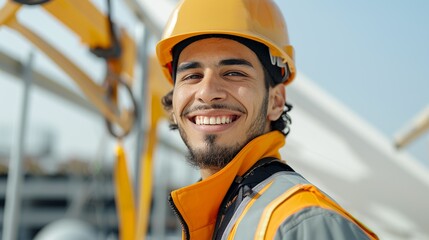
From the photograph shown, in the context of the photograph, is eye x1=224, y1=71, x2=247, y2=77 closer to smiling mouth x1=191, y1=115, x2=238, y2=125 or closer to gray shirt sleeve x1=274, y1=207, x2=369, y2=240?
smiling mouth x1=191, y1=115, x2=238, y2=125

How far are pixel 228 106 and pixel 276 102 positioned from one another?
0.23 meters

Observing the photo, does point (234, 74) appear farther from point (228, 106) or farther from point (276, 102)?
point (276, 102)

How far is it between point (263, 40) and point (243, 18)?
0.08 m

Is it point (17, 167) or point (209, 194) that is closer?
point (209, 194)

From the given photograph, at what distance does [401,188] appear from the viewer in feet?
22.6

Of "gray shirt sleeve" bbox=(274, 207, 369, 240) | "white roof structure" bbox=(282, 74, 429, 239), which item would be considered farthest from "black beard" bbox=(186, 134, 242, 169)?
"white roof structure" bbox=(282, 74, 429, 239)

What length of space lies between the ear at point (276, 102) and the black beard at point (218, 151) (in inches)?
2.4

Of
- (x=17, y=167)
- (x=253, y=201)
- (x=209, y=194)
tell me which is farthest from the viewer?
(x=17, y=167)

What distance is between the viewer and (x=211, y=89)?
4.83 ft

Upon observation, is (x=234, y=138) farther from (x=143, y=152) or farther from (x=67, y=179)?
(x=67, y=179)

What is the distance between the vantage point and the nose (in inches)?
57.9

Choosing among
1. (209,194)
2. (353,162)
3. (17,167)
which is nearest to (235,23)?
(209,194)

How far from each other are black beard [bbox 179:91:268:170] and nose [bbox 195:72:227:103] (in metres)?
0.10

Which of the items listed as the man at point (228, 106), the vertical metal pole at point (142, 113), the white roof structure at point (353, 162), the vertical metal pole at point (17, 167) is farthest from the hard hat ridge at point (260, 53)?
the white roof structure at point (353, 162)
